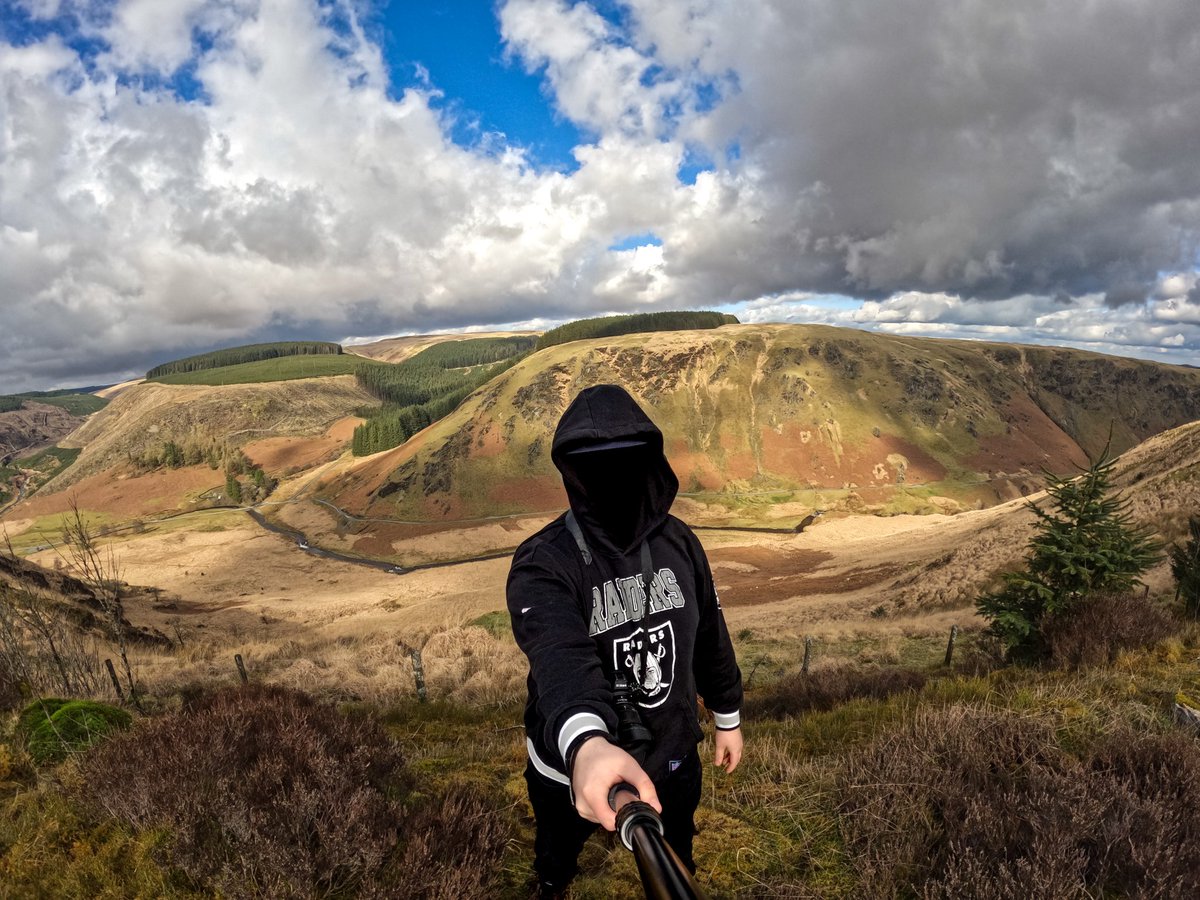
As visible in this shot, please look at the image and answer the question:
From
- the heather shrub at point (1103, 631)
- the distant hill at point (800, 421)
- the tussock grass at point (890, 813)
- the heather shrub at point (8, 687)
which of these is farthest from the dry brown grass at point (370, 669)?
the distant hill at point (800, 421)

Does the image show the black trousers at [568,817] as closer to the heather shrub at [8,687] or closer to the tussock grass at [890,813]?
the tussock grass at [890,813]

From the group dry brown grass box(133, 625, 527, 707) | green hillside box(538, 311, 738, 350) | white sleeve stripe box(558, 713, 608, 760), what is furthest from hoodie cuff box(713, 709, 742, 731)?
green hillside box(538, 311, 738, 350)

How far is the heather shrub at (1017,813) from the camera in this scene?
104 inches

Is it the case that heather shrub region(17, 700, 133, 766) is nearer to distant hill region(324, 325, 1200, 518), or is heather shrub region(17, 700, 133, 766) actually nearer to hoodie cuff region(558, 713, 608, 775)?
hoodie cuff region(558, 713, 608, 775)

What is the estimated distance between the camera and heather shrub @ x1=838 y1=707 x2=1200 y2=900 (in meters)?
2.63

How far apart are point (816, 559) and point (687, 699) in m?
47.6

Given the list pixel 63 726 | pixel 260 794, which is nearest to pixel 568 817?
pixel 260 794

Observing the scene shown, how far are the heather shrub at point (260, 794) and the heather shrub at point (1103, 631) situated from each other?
8402mm

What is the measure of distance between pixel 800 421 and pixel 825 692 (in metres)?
81.4

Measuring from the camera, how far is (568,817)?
2834 millimetres

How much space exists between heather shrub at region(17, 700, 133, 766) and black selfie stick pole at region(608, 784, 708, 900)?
6797mm

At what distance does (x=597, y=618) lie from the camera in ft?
8.04

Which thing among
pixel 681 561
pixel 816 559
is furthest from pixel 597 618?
pixel 816 559

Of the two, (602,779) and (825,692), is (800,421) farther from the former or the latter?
(602,779)
